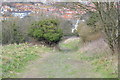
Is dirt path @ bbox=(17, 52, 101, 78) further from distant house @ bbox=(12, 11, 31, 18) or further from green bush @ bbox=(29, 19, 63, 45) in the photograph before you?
distant house @ bbox=(12, 11, 31, 18)

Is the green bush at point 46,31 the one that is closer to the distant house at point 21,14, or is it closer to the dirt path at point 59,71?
the distant house at point 21,14

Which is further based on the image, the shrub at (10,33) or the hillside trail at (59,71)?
the shrub at (10,33)

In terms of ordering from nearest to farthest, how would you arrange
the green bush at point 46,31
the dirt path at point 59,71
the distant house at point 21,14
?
the dirt path at point 59,71 < the green bush at point 46,31 < the distant house at point 21,14

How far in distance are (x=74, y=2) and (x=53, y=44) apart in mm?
12212

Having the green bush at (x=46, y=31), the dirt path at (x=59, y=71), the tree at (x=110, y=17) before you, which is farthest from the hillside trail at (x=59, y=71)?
the green bush at (x=46, y=31)

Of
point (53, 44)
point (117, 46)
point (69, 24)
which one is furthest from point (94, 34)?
point (69, 24)

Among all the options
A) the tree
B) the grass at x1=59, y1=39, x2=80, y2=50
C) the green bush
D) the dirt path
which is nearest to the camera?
the dirt path

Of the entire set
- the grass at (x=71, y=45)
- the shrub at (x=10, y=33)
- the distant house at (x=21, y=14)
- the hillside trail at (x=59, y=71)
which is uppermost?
the distant house at (x=21, y=14)

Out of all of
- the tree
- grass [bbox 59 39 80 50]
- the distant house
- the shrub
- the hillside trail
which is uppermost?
the tree

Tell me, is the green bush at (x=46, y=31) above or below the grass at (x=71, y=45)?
above

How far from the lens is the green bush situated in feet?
62.0

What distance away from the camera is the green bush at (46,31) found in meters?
18.9

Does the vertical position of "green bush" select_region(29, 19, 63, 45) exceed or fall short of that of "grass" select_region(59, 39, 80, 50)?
it exceeds it

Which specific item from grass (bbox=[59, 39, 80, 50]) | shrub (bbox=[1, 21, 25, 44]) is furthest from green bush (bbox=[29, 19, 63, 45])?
grass (bbox=[59, 39, 80, 50])
